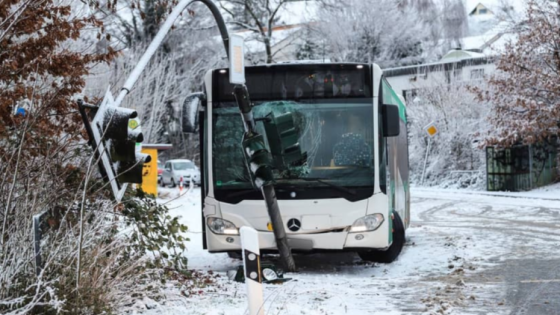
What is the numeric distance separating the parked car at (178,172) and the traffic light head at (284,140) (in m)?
32.9

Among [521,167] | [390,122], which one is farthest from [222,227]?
[521,167]

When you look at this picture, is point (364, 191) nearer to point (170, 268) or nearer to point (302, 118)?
point (302, 118)

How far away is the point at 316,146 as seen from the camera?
37.4ft

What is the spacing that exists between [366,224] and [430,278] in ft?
3.71

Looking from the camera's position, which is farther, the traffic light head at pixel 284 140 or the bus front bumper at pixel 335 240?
the bus front bumper at pixel 335 240

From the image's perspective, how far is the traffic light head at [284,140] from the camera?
1084 centimetres

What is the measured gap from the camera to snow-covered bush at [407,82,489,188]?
37812mm

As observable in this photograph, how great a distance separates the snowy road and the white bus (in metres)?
0.65

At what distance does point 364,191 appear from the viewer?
11.3 metres

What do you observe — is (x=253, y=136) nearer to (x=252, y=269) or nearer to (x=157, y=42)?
(x=157, y=42)

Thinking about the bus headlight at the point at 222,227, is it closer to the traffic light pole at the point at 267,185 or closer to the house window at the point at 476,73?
the traffic light pole at the point at 267,185

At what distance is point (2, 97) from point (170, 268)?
2904mm

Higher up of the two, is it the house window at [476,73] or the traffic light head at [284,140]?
the house window at [476,73]

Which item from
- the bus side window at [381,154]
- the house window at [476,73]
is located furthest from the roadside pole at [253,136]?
the house window at [476,73]
